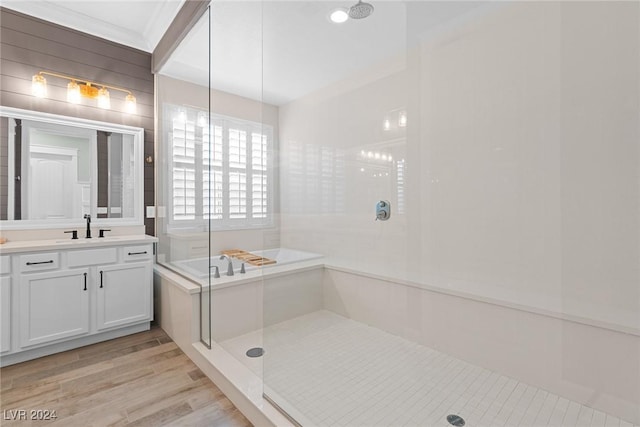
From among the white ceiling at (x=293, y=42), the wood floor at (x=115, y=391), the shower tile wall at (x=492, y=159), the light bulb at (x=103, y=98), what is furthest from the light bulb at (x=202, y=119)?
the wood floor at (x=115, y=391)

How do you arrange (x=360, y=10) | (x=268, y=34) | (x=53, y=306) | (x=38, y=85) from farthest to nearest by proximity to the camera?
(x=38, y=85) < (x=268, y=34) < (x=53, y=306) < (x=360, y=10)

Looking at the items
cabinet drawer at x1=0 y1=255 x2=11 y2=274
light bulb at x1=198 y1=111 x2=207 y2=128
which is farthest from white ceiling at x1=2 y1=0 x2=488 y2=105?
cabinet drawer at x1=0 y1=255 x2=11 y2=274

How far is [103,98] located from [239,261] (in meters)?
1.98

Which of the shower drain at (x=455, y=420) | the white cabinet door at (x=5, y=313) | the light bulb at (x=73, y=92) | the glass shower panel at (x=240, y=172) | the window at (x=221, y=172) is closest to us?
the shower drain at (x=455, y=420)

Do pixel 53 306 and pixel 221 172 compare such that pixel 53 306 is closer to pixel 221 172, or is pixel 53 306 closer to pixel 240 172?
pixel 221 172

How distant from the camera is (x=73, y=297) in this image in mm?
2408

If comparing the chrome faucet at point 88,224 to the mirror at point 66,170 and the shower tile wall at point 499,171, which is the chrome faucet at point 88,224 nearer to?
the mirror at point 66,170

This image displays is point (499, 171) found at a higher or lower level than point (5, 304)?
higher

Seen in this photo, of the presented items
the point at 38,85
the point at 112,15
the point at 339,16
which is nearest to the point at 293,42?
the point at 339,16

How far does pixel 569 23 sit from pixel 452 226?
1.35m

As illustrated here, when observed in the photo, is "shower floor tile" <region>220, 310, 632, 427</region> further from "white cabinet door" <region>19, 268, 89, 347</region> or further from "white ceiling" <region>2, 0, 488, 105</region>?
"white ceiling" <region>2, 0, 488, 105</region>

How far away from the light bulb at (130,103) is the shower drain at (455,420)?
140 inches

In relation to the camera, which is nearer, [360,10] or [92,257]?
[360,10]

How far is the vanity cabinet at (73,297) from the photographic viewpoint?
2.18m
